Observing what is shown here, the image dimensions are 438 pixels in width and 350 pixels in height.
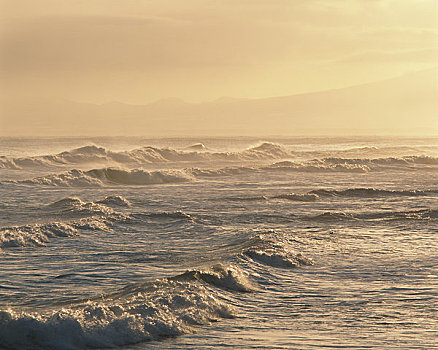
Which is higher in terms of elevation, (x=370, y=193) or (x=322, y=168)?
(x=322, y=168)

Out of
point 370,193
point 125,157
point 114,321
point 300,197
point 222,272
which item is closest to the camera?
point 114,321

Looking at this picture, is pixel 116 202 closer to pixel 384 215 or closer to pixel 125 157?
pixel 384 215

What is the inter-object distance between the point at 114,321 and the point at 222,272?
3109 millimetres

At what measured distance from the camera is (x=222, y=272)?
36.9 feet

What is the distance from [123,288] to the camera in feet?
34.0

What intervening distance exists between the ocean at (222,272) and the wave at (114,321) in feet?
0.06

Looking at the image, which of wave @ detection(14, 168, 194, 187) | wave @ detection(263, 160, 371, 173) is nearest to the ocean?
wave @ detection(14, 168, 194, 187)

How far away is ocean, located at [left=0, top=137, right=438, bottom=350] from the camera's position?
8172 mm

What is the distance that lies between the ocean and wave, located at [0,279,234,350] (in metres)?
0.02

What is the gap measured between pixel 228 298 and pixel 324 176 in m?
28.8

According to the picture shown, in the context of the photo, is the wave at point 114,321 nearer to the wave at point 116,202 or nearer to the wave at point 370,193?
the wave at point 116,202

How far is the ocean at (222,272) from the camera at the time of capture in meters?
8.17

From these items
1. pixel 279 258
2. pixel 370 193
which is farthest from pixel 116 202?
pixel 279 258

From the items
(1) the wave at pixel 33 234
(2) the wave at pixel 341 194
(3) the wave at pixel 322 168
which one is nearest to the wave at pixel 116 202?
(2) the wave at pixel 341 194
